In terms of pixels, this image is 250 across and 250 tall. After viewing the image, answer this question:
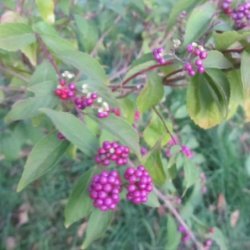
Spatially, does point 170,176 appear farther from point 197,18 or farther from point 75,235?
point 75,235

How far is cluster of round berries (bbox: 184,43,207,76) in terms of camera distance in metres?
0.99

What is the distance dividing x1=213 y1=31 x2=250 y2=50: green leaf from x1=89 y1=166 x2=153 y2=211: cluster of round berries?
292 millimetres

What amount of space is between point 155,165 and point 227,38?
30cm

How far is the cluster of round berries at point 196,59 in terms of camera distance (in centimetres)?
99

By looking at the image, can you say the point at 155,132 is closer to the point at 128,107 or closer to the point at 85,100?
the point at 128,107

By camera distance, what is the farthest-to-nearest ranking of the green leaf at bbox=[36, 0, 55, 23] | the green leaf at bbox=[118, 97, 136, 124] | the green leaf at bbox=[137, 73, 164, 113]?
the green leaf at bbox=[118, 97, 136, 124] → the green leaf at bbox=[36, 0, 55, 23] → the green leaf at bbox=[137, 73, 164, 113]

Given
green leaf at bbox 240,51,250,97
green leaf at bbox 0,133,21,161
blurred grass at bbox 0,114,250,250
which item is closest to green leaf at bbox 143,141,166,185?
green leaf at bbox 240,51,250,97

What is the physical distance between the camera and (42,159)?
3.15 ft

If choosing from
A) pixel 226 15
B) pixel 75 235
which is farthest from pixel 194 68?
pixel 75 235

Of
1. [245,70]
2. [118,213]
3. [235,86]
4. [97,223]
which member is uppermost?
[245,70]

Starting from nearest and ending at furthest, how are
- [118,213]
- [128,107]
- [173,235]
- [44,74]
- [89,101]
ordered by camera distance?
[89,101] → [44,74] → [128,107] → [173,235] → [118,213]

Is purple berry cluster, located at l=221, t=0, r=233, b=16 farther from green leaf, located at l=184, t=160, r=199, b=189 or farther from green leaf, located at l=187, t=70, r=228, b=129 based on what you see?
green leaf, located at l=184, t=160, r=199, b=189

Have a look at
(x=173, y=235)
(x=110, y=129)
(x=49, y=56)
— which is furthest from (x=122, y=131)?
(x=173, y=235)

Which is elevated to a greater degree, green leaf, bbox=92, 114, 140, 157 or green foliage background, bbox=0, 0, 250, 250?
green leaf, bbox=92, 114, 140, 157
